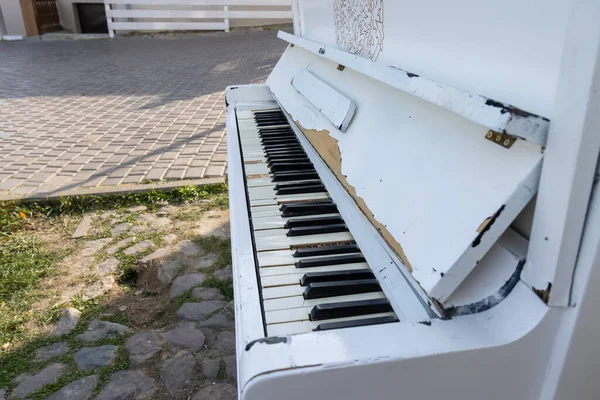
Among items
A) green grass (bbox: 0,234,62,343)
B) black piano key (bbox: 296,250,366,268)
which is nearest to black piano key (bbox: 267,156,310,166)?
black piano key (bbox: 296,250,366,268)

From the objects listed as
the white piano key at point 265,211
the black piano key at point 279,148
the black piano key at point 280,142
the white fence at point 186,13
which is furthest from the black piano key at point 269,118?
the white fence at point 186,13

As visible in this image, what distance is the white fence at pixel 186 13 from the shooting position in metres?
15.0

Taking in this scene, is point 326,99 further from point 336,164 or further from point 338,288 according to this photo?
point 338,288

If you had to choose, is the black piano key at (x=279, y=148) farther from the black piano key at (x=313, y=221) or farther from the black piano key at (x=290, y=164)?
the black piano key at (x=313, y=221)

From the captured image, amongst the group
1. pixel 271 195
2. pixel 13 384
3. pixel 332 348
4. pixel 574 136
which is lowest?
pixel 13 384

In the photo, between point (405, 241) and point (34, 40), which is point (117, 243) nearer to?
point (405, 241)

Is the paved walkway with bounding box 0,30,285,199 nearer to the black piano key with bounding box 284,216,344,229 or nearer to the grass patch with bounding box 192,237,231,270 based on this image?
the grass patch with bounding box 192,237,231,270

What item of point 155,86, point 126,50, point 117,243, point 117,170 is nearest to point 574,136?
point 117,243

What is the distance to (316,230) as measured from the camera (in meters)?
1.59

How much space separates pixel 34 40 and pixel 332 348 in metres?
17.3

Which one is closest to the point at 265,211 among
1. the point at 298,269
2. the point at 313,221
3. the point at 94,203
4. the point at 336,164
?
the point at 313,221

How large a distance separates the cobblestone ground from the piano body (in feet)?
4.07

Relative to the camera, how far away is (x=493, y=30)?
1.04 meters

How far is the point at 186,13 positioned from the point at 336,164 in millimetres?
14910
